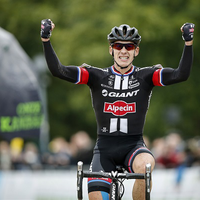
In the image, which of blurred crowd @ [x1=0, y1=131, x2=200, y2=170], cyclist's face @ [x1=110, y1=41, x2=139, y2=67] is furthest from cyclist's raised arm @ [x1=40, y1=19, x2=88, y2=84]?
blurred crowd @ [x1=0, y1=131, x2=200, y2=170]

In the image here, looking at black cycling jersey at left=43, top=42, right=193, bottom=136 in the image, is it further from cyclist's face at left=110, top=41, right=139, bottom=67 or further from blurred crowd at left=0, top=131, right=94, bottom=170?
blurred crowd at left=0, top=131, right=94, bottom=170

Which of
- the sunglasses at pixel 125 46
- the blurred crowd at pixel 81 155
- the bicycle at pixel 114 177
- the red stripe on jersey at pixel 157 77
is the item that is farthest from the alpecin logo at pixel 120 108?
the blurred crowd at pixel 81 155

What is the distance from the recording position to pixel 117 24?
18.9 metres

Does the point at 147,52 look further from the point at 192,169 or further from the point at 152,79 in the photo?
the point at 152,79

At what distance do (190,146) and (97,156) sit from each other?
303 inches

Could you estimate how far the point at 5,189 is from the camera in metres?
14.7

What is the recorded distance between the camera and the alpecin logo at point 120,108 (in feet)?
24.8

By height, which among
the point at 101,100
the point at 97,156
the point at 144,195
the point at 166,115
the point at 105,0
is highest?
the point at 105,0

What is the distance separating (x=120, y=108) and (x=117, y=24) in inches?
455

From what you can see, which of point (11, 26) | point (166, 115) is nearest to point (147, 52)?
point (166, 115)

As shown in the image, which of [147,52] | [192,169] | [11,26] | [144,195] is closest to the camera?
[144,195]

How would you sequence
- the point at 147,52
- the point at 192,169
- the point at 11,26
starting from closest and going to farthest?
the point at 192,169 < the point at 147,52 < the point at 11,26

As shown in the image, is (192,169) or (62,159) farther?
(62,159)

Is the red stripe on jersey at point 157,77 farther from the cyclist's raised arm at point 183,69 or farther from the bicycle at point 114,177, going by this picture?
the bicycle at point 114,177
